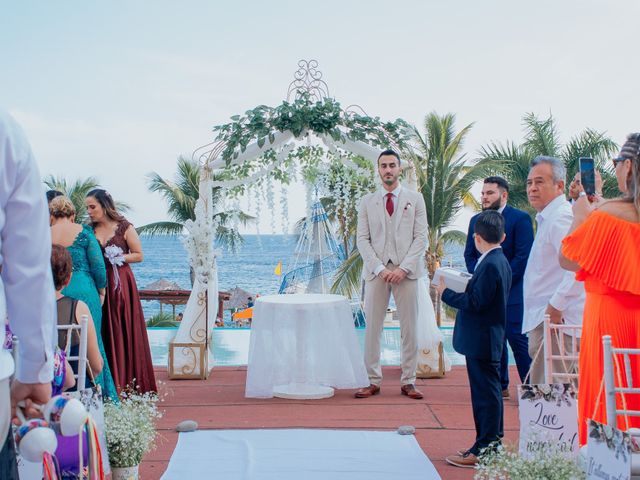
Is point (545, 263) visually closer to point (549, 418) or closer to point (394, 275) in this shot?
point (394, 275)

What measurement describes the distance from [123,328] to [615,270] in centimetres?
387

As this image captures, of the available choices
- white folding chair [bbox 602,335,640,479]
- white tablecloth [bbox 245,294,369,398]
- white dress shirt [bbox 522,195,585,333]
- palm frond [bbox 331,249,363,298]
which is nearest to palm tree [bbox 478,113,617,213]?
palm frond [bbox 331,249,363,298]

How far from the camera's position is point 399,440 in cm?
461

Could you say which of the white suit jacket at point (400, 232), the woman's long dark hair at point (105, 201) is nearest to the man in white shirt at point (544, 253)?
the white suit jacket at point (400, 232)

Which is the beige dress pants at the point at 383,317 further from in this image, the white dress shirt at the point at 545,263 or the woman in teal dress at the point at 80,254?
the woman in teal dress at the point at 80,254

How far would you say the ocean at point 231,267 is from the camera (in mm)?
54844

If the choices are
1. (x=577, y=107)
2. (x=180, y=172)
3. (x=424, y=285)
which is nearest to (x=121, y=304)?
(x=424, y=285)

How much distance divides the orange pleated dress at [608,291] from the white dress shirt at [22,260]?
5.80 ft

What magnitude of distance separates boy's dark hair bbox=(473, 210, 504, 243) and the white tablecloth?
7.13ft

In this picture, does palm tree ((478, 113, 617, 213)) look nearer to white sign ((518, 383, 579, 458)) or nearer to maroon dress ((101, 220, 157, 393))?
maroon dress ((101, 220, 157, 393))

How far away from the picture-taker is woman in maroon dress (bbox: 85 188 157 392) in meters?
Answer: 5.40

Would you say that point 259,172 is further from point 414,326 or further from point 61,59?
point 61,59

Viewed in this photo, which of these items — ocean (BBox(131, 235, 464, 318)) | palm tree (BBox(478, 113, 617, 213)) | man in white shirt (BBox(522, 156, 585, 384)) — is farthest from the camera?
ocean (BBox(131, 235, 464, 318))

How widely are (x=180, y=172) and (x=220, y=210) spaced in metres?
18.6
